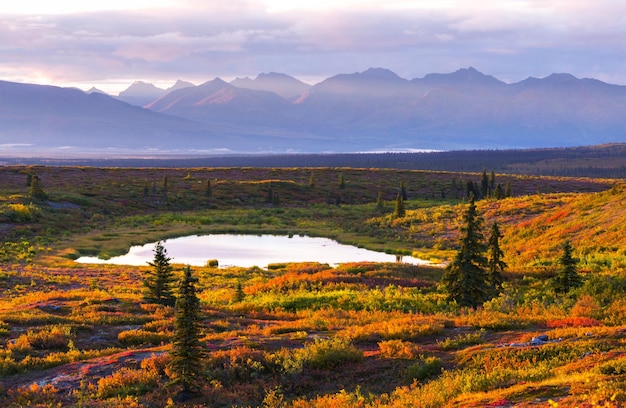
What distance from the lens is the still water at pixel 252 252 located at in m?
49.6

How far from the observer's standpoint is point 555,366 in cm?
1184

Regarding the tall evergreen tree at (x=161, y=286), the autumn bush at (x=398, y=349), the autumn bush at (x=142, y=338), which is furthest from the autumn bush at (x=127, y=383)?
the tall evergreen tree at (x=161, y=286)

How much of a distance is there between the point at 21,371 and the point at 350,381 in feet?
27.8

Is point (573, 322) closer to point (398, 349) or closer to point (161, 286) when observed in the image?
point (398, 349)

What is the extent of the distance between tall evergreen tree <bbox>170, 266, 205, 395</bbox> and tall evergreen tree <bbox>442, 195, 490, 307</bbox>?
12.9 meters

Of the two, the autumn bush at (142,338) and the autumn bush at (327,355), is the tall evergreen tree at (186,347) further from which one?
the autumn bush at (142,338)

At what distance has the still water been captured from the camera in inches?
1953

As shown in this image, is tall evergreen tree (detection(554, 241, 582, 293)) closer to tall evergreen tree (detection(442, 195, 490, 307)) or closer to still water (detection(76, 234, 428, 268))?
tall evergreen tree (detection(442, 195, 490, 307))

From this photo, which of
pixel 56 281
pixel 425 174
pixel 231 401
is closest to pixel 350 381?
pixel 231 401

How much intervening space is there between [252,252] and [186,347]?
1674 inches

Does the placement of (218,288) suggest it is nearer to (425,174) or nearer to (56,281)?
(56,281)

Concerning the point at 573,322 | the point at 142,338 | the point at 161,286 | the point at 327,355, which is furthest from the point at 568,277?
the point at 161,286

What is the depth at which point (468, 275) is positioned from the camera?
75.8ft

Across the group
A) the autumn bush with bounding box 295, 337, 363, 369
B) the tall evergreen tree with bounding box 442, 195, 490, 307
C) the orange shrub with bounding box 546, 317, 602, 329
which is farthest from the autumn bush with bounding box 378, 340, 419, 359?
the tall evergreen tree with bounding box 442, 195, 490, 307
